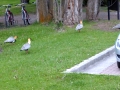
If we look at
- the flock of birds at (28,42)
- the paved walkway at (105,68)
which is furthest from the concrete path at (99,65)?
the flock of birds at (28,42)

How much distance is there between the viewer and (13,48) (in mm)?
12633

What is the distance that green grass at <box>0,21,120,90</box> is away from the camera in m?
7.98

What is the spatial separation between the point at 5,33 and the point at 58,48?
4.79 metres

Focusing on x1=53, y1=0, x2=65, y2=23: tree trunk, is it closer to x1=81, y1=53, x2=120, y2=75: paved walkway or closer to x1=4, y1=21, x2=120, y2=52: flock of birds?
x1=4, y1=21, x2=120, y2=52: flock of birds

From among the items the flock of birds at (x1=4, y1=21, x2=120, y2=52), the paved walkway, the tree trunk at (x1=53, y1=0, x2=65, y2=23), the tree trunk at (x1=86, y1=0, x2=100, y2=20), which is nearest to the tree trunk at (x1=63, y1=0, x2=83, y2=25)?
the tree trunk at (x1=53, y1=0, x2=65, y2=23)

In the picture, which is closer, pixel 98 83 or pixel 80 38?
pixel 98 83

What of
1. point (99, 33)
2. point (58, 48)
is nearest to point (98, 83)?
point (58, 48)

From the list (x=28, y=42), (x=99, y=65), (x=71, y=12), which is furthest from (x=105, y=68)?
(x=71, y=12)

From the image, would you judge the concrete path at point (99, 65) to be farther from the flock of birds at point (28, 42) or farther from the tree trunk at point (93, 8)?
the tree trunk at point (93, 8)

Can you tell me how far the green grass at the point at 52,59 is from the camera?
7.98m

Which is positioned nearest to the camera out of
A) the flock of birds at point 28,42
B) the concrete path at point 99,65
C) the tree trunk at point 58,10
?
the concrete path at point 99,65

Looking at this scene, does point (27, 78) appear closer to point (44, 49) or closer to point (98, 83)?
point (98, 83)

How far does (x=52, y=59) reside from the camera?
33.4 ft

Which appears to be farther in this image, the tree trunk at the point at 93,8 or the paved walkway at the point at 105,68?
the tree trunk at the point at 93,8
